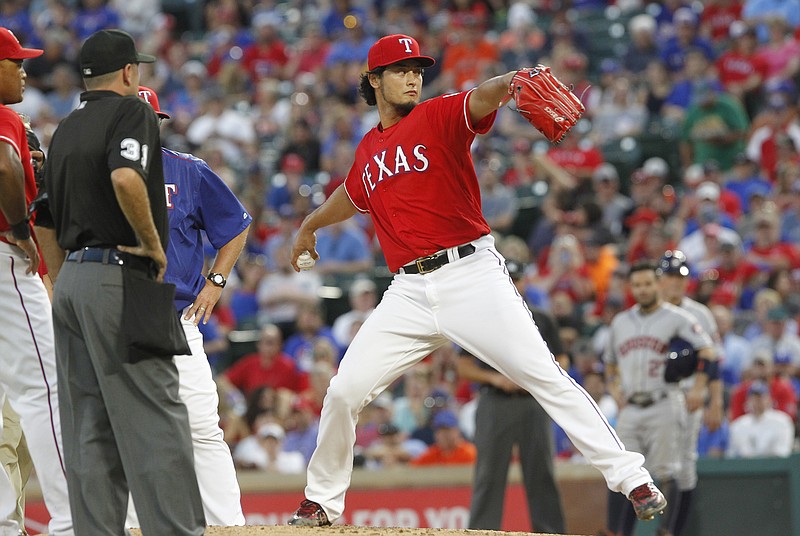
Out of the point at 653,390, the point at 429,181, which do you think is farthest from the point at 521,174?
the point at 429,181

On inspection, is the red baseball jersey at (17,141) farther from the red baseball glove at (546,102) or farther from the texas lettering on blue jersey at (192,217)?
the red baseball glove at (546,102)

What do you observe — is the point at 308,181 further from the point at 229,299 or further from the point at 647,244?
the point at 647,244

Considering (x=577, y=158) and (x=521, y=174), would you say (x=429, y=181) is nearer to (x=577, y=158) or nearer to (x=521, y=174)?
(x=577, y=158)

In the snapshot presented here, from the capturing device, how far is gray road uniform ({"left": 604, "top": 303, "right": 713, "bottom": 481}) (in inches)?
337

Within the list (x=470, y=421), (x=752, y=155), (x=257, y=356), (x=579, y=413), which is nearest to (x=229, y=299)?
(x=257, y=356)

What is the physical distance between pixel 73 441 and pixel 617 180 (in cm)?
991

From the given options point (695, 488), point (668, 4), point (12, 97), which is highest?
point (668, 4)

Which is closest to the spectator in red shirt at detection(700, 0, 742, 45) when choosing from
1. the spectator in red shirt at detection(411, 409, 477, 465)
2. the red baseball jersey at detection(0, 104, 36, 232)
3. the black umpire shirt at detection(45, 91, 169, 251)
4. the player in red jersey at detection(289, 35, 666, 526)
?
the spectator in red shirt at detection(411, 409, 477, 465)

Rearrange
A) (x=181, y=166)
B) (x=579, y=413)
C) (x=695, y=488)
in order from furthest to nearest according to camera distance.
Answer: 1. (x=695, y=488)
2. (x=181, y=166)
3. (x=579, y=413)

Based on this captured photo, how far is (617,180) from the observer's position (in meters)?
13.7

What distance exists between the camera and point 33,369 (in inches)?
200

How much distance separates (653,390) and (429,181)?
3.80 metres

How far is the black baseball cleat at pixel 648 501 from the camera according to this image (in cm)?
516

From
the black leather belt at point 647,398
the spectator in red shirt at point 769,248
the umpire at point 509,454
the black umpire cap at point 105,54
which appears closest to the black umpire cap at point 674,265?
the black leather belt at point 647,398
